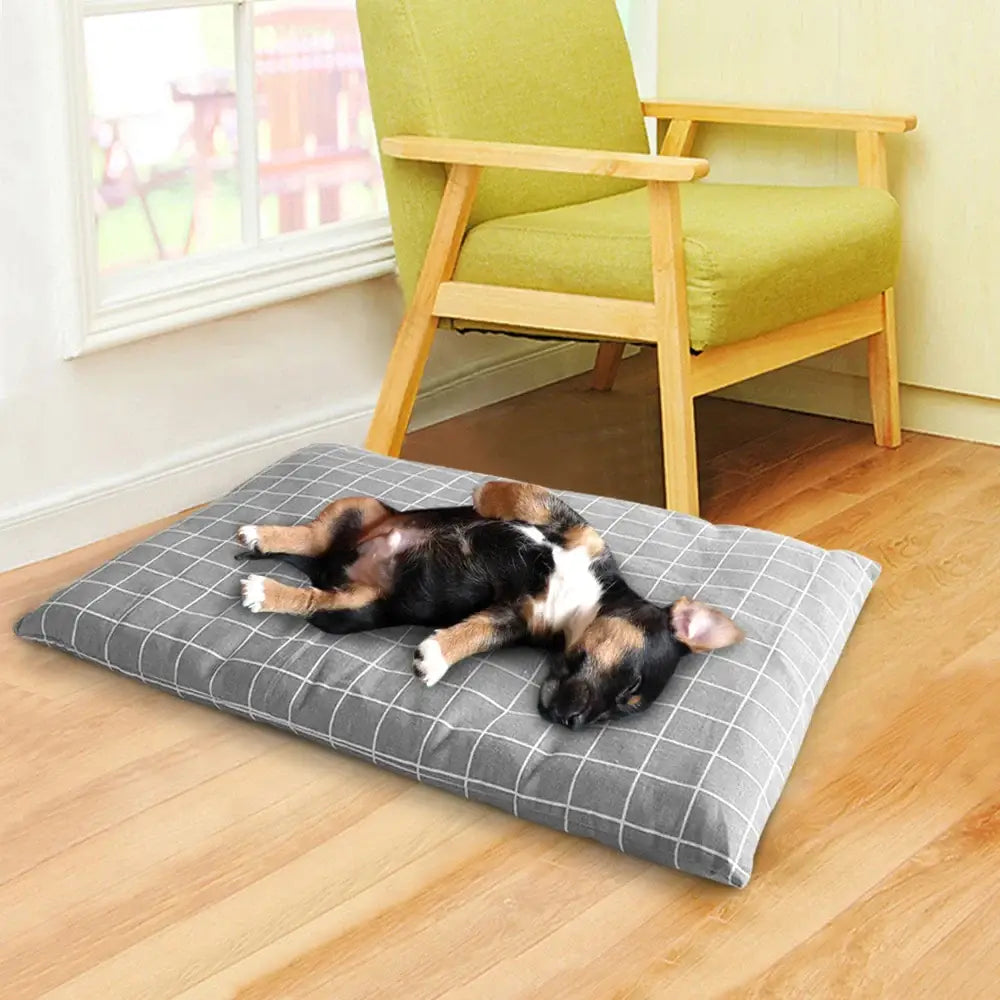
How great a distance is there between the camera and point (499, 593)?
6.21 feet

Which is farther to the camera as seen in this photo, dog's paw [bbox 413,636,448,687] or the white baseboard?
the white baseboard

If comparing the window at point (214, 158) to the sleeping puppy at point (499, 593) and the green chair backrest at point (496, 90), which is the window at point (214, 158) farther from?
the sleeping puppy at point (499, 593)

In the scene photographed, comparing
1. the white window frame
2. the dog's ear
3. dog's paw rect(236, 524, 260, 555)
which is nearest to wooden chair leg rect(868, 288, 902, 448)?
the white window frame

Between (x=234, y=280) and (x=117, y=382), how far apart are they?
0.27 m

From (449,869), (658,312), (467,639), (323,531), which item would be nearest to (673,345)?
(658,312)

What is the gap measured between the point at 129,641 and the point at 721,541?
0.80 metres

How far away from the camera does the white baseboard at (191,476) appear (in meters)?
2.36

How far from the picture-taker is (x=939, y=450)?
9.60 ft

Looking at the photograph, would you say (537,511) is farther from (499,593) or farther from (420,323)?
(420,323)

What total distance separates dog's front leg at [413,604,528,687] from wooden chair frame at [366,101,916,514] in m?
0.65

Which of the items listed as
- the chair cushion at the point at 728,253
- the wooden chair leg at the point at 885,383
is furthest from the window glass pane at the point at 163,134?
the wooden chair leg at the point at 885,383

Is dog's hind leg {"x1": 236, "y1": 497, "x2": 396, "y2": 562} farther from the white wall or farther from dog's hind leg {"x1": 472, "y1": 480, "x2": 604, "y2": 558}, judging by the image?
the white wall

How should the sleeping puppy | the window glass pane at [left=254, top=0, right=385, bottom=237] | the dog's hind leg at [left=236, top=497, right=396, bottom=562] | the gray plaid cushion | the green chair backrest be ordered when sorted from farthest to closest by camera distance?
the window glass pane at [left=254, top=0, right=385, bottom=237], the green chair backrest, the dog's hind leg at [left=236, top=497, right=396, bottom=562], the sleeping puppy, the gray plaid cushion

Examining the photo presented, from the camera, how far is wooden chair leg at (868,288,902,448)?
113 inches
